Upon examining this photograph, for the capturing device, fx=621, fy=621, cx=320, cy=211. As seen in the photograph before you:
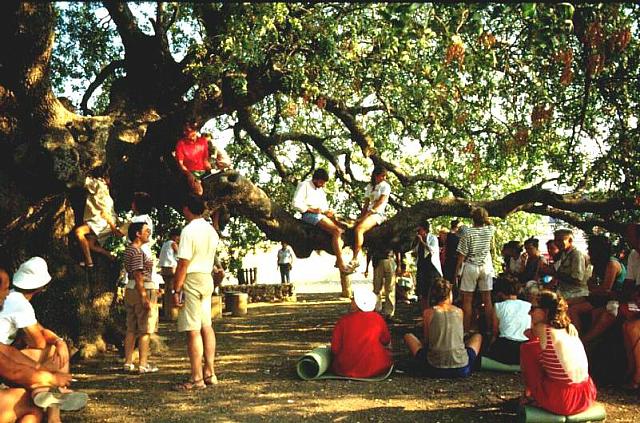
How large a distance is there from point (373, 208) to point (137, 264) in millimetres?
3737

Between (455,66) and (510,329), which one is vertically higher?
(455,66)

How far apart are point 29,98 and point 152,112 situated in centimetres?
243

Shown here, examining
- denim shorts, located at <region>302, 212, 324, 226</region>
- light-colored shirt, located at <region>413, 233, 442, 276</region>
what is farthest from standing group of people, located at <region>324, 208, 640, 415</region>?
denim shorts, located at <region>302, 212, 324, 226</region>

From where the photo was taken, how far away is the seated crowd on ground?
16.4ft

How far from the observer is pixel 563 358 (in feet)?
17.3

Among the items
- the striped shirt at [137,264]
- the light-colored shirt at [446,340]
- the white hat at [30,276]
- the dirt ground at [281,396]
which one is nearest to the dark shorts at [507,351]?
the dirt ground at [281,396]

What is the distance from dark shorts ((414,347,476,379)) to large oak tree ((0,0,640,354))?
101 inches

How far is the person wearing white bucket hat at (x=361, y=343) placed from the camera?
697cm

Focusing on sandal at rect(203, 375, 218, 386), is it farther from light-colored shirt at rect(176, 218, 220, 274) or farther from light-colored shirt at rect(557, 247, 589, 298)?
light-colored shirt at rect(557, 247, 589, 298)

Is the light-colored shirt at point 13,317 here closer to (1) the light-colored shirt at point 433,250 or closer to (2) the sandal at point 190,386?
(2) the sandal at point 190,386

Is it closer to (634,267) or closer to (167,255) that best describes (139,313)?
(167,255)

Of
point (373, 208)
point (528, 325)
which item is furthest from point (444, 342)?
point (373, 208)

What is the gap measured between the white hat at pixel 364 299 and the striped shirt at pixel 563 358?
2218 millimetres

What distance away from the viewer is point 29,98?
25.0 feet
